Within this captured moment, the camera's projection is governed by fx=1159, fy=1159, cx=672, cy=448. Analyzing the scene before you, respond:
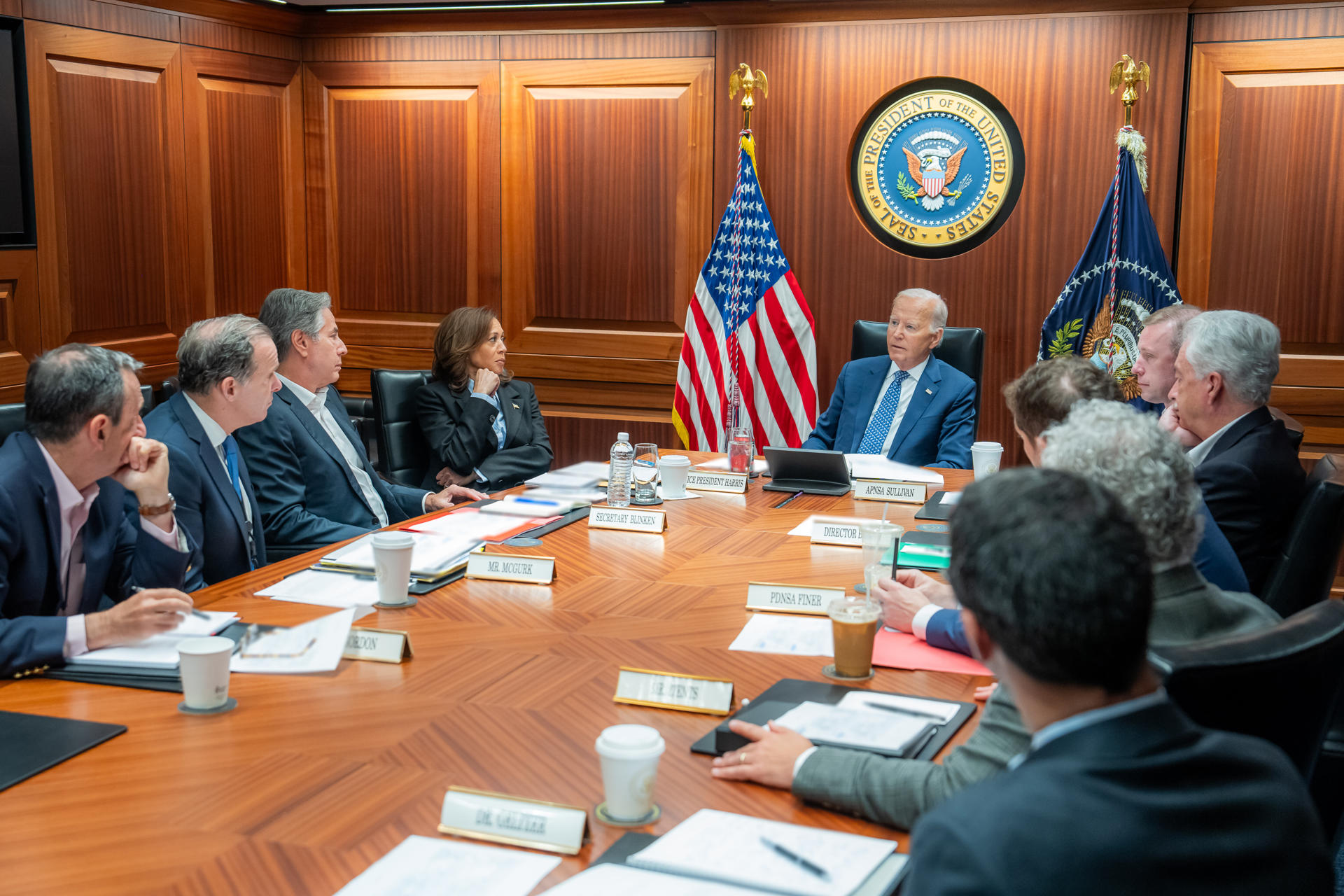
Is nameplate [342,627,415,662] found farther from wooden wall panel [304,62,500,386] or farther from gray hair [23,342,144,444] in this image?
wooden wall panel [304,62,500,386]

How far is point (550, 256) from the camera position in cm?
569

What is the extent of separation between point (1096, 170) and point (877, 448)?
1.66 metres

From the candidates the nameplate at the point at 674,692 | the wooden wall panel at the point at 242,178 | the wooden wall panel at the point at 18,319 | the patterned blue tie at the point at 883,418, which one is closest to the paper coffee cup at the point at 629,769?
the nameplate at the point at 674,692

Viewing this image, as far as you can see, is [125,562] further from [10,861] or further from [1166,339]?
[1166,339]

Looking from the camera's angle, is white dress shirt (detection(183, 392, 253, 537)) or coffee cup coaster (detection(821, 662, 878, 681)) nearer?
coffee cup coaster (detection(821, 662, 878, 681))

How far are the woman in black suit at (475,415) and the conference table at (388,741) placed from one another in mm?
1738

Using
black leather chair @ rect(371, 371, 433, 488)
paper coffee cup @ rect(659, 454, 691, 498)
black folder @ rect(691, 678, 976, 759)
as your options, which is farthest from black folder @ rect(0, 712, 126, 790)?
black leather chair @ rect(371, 371, 433, 488)

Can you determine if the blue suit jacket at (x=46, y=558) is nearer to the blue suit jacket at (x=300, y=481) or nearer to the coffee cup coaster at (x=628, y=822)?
the blue suit jacket at (x=300, y=481)

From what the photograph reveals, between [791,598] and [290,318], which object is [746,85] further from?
[791,598]

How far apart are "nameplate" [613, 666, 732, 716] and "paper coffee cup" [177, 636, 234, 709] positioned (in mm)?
587

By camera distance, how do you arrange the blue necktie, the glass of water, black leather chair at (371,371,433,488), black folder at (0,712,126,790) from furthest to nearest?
black leather chair at (371,371,433,488) → the glass of water → the blue necktie → black folder at (0,712,126,790)

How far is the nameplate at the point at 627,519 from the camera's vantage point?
2.96m

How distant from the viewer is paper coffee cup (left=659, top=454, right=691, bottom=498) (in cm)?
336

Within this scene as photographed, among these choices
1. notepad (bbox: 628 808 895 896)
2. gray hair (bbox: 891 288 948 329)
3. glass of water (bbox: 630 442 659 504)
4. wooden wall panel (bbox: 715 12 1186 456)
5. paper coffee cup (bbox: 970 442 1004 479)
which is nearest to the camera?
notepad (bbox: 628 808 895 896)
